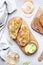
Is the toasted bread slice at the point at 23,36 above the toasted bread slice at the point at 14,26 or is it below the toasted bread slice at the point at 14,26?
below

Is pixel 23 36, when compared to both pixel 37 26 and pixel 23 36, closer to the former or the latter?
pixel 23 36

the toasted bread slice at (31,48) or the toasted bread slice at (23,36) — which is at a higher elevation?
the toasted bread slice at (23,36)

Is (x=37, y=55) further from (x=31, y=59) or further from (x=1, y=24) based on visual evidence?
(x=1, y=24)

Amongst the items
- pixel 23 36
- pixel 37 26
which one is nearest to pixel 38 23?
pixel 37 26

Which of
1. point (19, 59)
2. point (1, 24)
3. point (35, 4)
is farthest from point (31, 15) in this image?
point (19, 59)

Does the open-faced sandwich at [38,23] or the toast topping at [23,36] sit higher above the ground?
the open-faced sandwich at [38,23]

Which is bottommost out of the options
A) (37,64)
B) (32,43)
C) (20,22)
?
(37,64)

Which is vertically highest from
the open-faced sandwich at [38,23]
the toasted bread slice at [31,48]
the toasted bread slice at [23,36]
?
the open-faced sandwich at [38,23]
